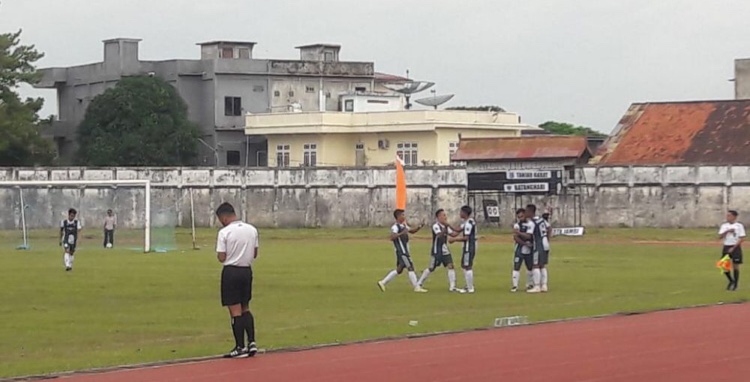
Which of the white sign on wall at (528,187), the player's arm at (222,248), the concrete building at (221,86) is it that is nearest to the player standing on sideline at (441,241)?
the player's arm at (222,248)

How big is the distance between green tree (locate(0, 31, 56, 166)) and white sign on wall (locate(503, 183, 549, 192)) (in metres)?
32.4

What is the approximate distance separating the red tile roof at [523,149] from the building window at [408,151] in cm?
1939

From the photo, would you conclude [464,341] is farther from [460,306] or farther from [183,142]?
[183,142]

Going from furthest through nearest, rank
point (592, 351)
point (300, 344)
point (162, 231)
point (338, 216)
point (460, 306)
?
point (338, 216)
point (162, 231)
point (460, 306)
point (300, 344)
point (592, 351)

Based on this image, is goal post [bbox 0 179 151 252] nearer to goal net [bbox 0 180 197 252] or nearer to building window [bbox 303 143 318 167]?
goal net [bbox 0 180 197 252]

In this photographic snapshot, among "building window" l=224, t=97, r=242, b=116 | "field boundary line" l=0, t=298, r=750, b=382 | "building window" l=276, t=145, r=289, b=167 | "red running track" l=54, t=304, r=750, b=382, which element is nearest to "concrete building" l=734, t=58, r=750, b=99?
"building window" l=276, t=145, r=289, b=167

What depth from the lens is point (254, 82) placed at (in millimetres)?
101625

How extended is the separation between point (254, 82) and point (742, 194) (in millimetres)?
40605

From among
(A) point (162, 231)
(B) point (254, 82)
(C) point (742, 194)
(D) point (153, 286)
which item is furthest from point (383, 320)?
(B) point (254, 82)

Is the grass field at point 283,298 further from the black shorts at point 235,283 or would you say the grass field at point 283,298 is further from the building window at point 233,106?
the building window at point 233,106

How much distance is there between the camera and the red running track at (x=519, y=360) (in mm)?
17141

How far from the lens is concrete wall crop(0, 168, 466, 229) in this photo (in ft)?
254

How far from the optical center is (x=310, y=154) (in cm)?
9988

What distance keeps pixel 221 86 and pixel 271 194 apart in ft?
69.7
